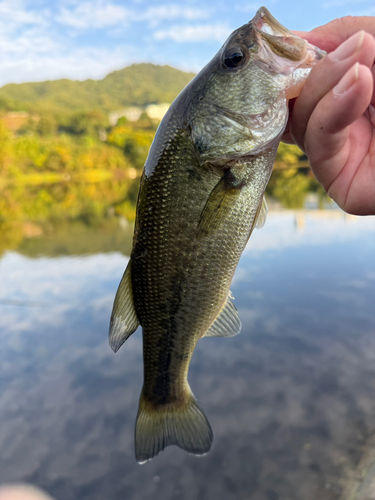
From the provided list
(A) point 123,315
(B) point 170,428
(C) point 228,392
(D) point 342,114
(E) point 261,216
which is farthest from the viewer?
(C) point 228,392

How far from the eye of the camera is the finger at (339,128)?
1286 millimetres

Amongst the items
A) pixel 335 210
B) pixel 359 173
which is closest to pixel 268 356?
pixel 359 173

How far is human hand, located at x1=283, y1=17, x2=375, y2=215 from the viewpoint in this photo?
1.30 m

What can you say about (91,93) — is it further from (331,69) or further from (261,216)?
(331,69)

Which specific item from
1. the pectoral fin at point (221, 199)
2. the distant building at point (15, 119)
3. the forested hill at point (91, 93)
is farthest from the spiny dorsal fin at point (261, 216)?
the forested hill at point (91, 93)

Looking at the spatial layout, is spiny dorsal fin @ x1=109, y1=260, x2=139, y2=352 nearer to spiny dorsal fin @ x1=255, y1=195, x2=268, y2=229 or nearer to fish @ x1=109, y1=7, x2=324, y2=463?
fish @ x1=109, y1=7, x2=324, y2=463

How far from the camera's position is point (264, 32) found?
5.65 ft

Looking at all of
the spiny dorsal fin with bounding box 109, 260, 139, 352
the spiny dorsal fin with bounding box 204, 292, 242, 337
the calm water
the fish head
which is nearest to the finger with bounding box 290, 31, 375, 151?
the fish head

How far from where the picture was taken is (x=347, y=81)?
4.24 feet

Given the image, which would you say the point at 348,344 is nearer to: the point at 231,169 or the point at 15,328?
the point at 231,169

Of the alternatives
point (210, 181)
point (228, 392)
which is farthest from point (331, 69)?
point (228, 392)

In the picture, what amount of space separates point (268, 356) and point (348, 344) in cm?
168

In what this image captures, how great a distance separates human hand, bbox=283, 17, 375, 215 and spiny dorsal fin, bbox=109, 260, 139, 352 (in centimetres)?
120

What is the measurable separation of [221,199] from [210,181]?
0.11 metres
